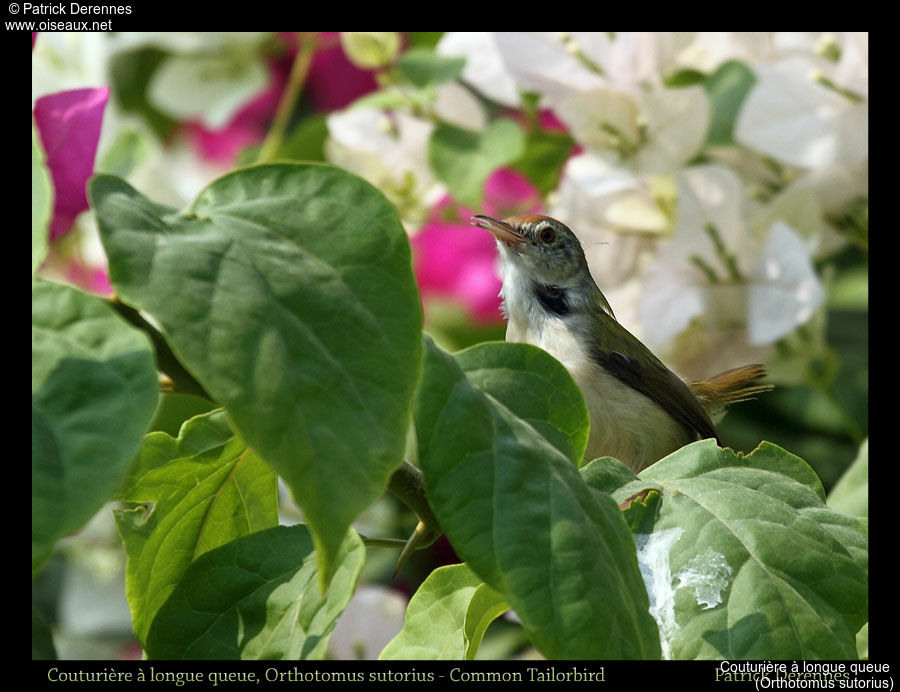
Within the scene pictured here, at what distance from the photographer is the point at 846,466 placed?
6.41 ft

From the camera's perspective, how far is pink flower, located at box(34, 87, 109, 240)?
2.95ft

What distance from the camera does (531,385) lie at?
Result: 778mm

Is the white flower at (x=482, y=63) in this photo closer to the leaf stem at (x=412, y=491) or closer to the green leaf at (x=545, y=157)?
the green leaf at (x=545, y=157)

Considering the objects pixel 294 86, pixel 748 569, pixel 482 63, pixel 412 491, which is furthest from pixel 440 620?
pixel 294 86

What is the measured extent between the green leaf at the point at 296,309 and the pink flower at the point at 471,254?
141 centimetres

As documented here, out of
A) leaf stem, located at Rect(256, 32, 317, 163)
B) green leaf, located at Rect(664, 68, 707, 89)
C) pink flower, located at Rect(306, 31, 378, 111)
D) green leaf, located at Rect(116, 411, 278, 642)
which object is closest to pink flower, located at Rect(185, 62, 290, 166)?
pink flower, located at Rect(306, 31, 378, 111)

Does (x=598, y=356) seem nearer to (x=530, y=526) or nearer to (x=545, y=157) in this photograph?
(x=545, y=157)

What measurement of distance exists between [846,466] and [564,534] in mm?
1478

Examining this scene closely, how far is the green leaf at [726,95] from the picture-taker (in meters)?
1.76

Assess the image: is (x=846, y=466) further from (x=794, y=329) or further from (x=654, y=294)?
(x=654, y=294)

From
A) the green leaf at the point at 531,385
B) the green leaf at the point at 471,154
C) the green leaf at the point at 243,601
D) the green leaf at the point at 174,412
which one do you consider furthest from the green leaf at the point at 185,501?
the green leaf at the point at 471,154
